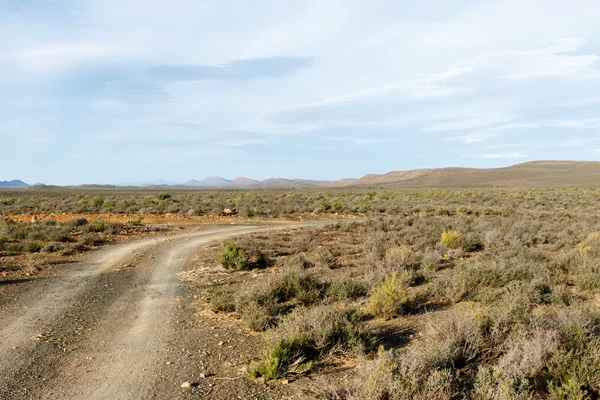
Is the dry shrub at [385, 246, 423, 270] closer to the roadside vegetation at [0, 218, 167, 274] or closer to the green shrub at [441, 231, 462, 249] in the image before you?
the green shrub at [441, 231, 462, 249]

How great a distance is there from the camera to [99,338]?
705cm

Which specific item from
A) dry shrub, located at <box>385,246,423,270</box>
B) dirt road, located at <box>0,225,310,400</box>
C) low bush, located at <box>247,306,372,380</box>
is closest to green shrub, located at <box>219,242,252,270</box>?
dirt road, located at <box>0,225,310,400</box>

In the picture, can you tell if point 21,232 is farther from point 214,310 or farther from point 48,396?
point 48,396

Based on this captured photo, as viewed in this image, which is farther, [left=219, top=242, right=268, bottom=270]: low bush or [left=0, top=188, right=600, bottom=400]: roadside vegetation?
[left=219, top=242, right=268, bottom=270]: low bush

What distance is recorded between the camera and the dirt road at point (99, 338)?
5332 mm

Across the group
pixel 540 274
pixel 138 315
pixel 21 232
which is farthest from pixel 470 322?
pixel 21 232

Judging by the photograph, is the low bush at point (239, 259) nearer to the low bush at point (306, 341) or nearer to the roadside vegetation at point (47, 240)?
the roadside vegetation at point (47, 240)

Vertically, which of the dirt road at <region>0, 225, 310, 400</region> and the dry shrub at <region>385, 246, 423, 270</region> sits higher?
the dry shrub at <region>385, 246, 423, 270</region>

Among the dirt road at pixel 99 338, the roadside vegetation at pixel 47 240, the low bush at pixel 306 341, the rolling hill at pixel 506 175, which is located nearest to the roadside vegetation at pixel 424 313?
the low bush at pixel 306 341

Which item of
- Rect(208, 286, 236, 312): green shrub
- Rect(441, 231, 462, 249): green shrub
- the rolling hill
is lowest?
Rect(208, 286, 236, 312): green shrub

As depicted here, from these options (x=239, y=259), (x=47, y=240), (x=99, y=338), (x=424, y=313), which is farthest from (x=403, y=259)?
(x=47, y=240)

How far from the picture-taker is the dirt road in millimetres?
5332

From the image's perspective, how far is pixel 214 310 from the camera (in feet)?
27.8

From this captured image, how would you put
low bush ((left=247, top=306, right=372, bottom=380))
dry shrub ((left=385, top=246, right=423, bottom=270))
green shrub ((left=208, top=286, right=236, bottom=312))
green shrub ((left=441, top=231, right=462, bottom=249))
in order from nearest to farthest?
1. low bush ((left=247, top=306, right=372, bottom=380))
2. green shrub ((left=208, top=286, right=236, bottom=312))
3. dry shrub ((left=385, top=246, right=423, bottom=270))
4. green shrub ((left=441, top=231, right=462, bottom=249))
